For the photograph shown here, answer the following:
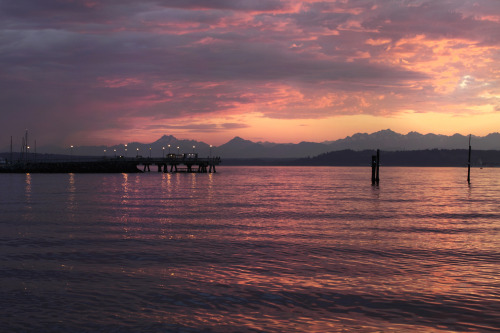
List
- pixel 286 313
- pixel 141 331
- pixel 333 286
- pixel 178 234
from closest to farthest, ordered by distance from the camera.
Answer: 1. pixel 141 331
2. pixel 286 313
3. pixel 333 286
4. pixel 178 234

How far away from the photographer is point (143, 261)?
1702 cm

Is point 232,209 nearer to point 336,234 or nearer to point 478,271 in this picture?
point 336,234

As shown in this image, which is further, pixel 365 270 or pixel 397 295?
pixel 365 270

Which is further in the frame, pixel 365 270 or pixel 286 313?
pixel 365 270

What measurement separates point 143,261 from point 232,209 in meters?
22.0

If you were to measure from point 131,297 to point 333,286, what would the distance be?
5.61 metres

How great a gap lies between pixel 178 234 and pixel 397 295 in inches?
543

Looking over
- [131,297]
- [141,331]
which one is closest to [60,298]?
[131,297]

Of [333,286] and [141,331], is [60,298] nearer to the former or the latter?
[141,331]

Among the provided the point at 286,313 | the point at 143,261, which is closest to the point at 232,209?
the point at 143,261

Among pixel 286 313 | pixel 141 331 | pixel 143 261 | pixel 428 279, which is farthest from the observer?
pixel 143 261

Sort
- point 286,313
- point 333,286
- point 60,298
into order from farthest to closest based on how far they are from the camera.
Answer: point 333,286, point 60,298, point 286,313

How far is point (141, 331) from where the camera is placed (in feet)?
32.1

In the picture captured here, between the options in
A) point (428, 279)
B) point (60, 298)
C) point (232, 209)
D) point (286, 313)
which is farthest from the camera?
point (232, 209)
